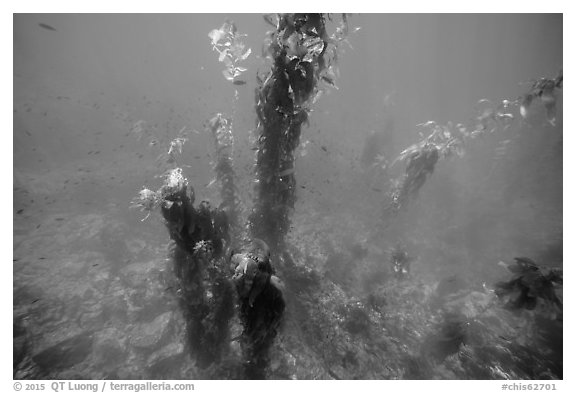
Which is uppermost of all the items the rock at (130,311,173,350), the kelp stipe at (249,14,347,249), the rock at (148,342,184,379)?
the kelp stipe at (249,14,347,249)

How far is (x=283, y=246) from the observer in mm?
7410

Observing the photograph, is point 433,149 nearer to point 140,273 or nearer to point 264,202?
point 264,202

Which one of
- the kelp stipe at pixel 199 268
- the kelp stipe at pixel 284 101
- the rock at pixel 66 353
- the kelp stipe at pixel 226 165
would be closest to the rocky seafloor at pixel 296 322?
the rock at pixel 66 353

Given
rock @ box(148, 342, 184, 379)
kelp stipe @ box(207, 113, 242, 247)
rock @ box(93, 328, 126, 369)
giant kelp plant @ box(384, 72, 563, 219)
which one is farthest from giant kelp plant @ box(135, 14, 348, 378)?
giant kelp plant @ box(384, 72, 563, 219)

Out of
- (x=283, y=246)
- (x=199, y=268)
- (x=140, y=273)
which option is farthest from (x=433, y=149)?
(x=140, y=273)

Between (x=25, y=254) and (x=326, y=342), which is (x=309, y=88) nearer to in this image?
(x=326, y=342)

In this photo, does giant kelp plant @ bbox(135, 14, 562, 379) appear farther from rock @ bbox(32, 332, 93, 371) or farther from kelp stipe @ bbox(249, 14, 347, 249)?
rock @ bbox(32, 332, 93, 371)

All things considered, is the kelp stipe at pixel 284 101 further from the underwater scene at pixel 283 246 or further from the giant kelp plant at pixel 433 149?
the giant kelp plant at pixel 433 149

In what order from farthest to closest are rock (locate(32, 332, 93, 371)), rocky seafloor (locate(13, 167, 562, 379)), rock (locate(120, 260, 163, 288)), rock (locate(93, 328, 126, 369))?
rock (locate(120, 260, 163, 288)) → rock (locate(93, 328, 126, 369)) → rock (locate(32, 332, 93, 371)) → rocky seafloor (locate(13, 167, 562, 379))

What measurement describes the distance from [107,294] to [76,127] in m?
16.9

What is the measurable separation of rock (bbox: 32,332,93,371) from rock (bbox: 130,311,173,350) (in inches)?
41.6

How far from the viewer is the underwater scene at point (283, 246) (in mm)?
4655

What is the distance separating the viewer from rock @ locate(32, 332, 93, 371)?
6.09 m

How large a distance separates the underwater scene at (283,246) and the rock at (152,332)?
5 centimetres
